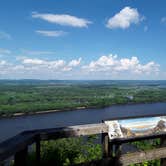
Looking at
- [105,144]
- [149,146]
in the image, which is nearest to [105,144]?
[105,144]

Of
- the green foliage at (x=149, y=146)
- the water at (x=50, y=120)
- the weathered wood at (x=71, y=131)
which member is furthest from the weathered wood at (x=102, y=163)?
the water at (x=50, y=120)

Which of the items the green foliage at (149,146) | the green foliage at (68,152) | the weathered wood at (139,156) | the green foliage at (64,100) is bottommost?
the green foliage at (64,100)

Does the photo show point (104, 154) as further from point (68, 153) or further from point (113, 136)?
point (68, 153)

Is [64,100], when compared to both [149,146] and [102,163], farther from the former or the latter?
[102,163]

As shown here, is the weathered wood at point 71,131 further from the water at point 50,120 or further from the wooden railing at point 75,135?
the water at point 50,120

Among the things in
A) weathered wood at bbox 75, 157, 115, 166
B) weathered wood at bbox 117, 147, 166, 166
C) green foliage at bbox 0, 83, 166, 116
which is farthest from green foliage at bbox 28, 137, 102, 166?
green foliage at bbox 0, 83, 166, 116

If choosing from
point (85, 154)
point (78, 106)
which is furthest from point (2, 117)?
point (85, 154)

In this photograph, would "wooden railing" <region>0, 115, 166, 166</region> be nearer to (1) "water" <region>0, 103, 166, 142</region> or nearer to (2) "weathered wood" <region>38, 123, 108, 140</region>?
(2) "weathered wood" <region>38, 123, 108, 140</region>
